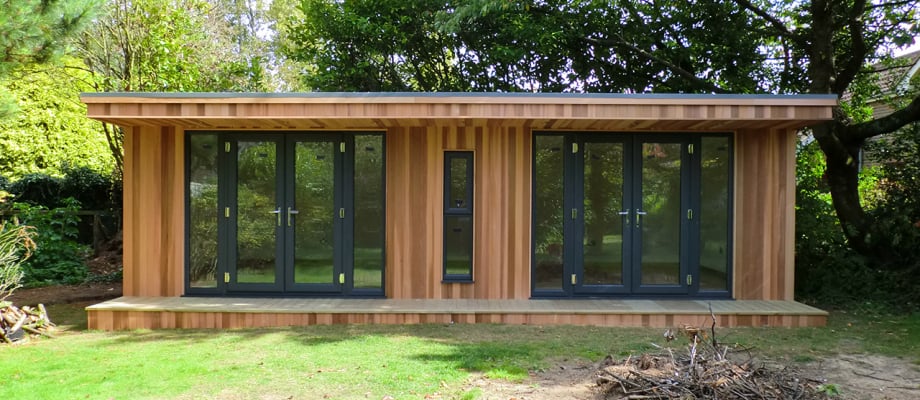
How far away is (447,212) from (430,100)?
1.29 metres

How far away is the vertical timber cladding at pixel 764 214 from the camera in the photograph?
19.4ft

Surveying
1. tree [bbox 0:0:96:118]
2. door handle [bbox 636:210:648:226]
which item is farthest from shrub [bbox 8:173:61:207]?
door handle [bbox 636:210:648:226]

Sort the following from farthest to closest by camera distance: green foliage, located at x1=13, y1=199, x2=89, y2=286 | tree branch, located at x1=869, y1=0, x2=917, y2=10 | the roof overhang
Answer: green foliage, located at x1=13, y1=199, x2=89, y2=286
tree branch, located at x1=869, y1=0, x2=917, y2=10
the roof overhang

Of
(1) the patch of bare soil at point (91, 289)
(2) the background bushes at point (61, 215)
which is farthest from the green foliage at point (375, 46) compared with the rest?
(1) the patch of bare soil at point (91, 289)

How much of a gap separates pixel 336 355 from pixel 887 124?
6.74m

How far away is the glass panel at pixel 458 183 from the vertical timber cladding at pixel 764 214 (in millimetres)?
2809

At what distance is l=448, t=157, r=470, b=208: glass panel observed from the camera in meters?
6.06

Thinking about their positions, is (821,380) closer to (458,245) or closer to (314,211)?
(458,245)

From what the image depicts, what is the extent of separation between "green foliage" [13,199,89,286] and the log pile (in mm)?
8156

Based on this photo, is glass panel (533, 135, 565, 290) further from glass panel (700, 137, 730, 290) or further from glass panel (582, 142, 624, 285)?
glass panel (700, 137, 730, 290)

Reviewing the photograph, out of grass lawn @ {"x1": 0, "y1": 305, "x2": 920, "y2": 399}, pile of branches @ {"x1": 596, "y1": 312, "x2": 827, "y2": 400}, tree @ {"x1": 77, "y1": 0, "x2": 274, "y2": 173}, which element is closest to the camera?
pile of branches @ {"x1": 596, "y1": 312, "x2": 827, "y2": 400}

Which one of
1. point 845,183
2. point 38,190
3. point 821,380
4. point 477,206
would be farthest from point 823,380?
point 38,190

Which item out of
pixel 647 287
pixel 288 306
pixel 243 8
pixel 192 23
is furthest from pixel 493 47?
pixel 243 8

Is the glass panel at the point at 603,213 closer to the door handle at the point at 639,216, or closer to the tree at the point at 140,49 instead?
the door handle at the point at 639,216
